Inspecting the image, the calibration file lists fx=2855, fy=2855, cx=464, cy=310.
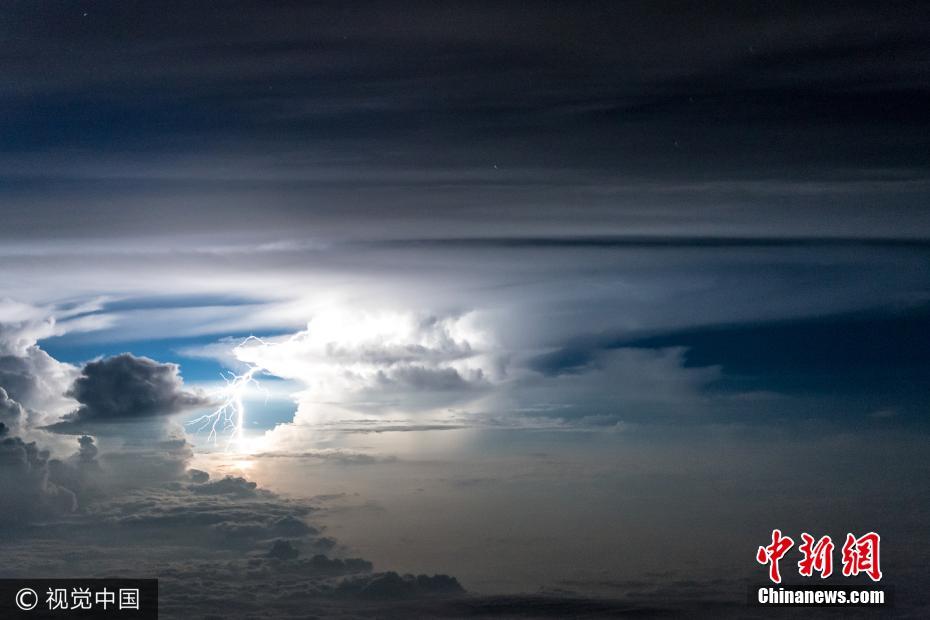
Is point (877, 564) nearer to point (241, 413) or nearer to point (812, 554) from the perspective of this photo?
point (812, 554)

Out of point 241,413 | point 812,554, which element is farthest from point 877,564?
point 241,413

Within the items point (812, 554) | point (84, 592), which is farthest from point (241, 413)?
point (812, 554)

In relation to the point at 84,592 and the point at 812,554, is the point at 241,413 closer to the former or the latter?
the point at 84,592

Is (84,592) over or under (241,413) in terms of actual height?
under

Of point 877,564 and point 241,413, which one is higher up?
point 241,413
